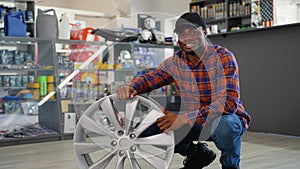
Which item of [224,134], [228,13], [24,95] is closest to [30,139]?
[24,95]

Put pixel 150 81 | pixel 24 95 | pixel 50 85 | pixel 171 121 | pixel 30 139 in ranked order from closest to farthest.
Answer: pixel 171 121 < pixel 150 81 < pixel 30 139 < pixel 24 95 < pixel 50 85

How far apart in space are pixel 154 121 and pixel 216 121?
343 mm

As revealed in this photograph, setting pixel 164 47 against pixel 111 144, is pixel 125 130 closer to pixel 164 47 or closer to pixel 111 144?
pixel 111 144

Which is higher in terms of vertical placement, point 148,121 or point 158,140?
point 148,121

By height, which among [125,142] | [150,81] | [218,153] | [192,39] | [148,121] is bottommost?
[218,153]

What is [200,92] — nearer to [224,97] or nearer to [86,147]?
[224,97]

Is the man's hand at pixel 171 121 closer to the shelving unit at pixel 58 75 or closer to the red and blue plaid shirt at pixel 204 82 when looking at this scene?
the red and blue plaid shirt at pixel 204 82

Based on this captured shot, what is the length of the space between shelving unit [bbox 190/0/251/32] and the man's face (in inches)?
130

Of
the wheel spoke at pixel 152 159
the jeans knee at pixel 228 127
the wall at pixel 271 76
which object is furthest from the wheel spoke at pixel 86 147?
the wall at pixel 271 76

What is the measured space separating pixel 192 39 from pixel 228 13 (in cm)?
358

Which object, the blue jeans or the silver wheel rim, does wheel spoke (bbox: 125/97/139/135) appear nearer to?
the silver wheel rim

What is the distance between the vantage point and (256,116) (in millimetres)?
5023

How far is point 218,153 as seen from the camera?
361 centimetres

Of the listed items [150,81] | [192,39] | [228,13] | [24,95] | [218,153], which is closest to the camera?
[192,39]
